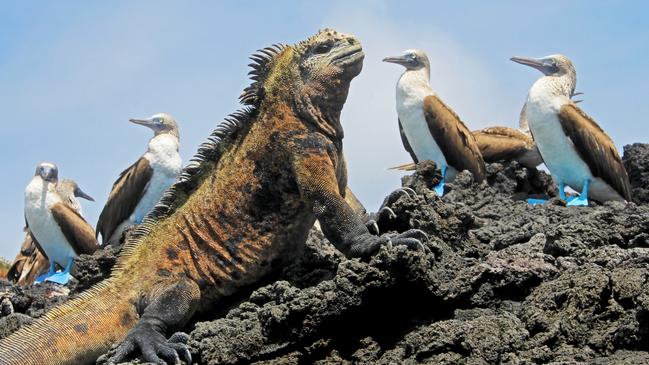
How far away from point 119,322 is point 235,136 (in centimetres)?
164

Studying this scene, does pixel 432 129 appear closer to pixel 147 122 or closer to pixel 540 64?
pixel 540 64

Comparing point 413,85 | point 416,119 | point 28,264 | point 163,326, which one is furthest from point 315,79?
point 28,264

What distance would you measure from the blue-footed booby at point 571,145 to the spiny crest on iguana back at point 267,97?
6.28 m

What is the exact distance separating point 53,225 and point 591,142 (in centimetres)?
783

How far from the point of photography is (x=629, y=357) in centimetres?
645

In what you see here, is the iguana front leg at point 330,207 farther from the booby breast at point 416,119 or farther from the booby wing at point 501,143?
the booby wing at point 501,143

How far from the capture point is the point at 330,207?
820 cm

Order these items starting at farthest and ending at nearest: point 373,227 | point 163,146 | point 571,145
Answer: point 163,146, point 571,145, point 373,227

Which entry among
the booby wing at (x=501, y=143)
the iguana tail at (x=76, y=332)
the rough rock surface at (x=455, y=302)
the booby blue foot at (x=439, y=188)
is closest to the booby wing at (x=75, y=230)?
the booby wing at (x=501, y=143)

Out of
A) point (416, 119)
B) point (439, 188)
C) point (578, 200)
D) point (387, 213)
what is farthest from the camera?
point (416, 119)

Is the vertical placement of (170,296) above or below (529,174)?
below

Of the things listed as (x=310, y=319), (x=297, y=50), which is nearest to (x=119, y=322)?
(x=310, y=319)

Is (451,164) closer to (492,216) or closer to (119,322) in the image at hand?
(492,216)

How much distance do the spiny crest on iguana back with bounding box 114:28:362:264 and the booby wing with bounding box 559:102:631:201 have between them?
20.7 ft
